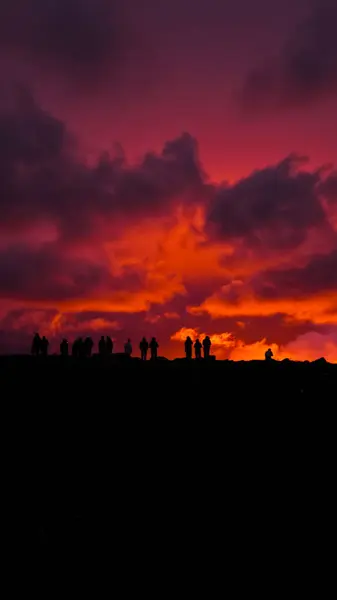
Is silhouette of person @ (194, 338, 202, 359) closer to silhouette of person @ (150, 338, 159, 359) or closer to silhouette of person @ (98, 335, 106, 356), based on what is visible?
silhouette of person @ (150, 338, 159, 359)

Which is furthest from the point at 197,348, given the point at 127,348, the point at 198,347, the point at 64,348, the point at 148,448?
the point at 148,448

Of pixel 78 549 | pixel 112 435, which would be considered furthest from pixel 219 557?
pixel 112 435

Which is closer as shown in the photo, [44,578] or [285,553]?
[44,578]

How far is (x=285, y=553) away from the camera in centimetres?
2417

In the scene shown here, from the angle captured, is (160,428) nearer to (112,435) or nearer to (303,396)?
(112,435)

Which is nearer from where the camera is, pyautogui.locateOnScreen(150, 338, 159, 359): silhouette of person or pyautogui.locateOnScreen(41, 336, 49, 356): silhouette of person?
pyautogui.locateOnScreen(41, 336, 49, 356): silhouette of person

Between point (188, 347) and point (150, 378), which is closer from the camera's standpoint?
point (150, 378)

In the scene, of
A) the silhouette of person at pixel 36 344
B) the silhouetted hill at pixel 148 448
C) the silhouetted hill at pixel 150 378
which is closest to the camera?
the silhouetted hill at pixel 148 448

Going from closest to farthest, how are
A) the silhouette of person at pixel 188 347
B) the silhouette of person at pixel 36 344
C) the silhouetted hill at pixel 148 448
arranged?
the silhouetted hill at pixel 148 448 < the silhouette of person at pixel 36 344 < the silhouette of person at pixel 188 347

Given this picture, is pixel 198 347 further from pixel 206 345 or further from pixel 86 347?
pixel 86 347

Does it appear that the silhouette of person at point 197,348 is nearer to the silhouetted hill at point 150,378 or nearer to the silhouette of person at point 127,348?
the silhouetted hill at point 150,378

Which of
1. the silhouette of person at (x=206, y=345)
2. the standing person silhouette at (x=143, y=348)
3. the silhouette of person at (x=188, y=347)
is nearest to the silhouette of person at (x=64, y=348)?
the standing person silhouette at (x=143, y=348)

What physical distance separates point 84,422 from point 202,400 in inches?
289

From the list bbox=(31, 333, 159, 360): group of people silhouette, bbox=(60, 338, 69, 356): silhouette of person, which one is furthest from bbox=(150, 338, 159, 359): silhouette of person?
bbox=(60, 338, 69, 356): silhouette of person
